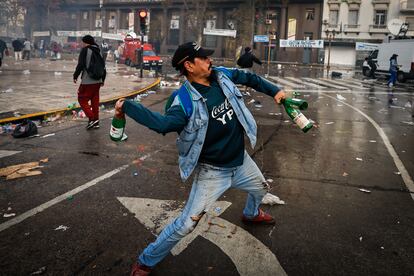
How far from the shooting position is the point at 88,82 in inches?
323

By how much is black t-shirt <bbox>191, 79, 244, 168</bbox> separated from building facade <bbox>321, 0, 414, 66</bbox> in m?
46.7

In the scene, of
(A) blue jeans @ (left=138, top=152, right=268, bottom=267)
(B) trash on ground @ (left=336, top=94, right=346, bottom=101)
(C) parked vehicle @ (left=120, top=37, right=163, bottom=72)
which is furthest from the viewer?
(C) parked vehicle @ (left=120, top=37, right=163, bottom=72)

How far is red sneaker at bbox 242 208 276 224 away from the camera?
392 centimetres

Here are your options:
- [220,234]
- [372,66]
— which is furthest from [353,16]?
[220,234]

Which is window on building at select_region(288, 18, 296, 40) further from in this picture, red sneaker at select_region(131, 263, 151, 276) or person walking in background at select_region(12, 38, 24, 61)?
red sneaker at select_region(131, 263, 151, 276)

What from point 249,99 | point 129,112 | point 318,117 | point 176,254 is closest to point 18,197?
point 176,254

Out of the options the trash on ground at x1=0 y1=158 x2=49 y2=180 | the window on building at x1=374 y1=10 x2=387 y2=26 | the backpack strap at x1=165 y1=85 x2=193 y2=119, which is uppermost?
the window on building at x1=374 y1=10 x2=387 y2=26

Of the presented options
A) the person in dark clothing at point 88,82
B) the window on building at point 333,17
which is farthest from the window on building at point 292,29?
the person in dark clothing at point 88,82

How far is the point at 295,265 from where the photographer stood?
3.22 metres

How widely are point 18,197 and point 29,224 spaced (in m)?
0.85

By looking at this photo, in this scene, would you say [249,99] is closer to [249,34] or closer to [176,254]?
[176,254]

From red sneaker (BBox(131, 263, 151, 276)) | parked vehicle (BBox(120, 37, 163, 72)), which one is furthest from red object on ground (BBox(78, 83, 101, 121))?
parked vehicle (BBox(120, 37, 163, 72))

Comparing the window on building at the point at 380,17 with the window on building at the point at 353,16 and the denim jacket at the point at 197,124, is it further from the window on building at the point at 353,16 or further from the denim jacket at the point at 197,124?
the denim jacket at the point at 197,124

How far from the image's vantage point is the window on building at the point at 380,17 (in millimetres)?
45766
